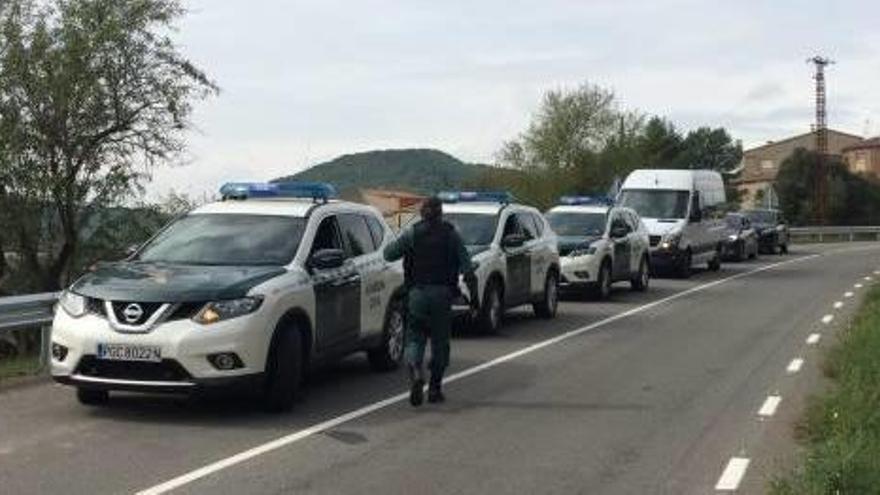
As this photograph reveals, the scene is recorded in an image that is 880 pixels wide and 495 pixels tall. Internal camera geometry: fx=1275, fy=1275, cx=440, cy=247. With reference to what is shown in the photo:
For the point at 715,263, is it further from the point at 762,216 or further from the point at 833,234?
the point at 833,234

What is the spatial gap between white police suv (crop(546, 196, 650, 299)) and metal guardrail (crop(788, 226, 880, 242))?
40.8 metres

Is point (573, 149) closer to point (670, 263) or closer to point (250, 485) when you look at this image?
point (670, 263)

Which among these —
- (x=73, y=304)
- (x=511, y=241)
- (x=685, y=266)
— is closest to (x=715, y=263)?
(x=685, y=266)

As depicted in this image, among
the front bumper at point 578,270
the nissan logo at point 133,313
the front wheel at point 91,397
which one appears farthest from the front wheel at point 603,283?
the nissan logo at point 133,313

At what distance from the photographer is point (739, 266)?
1431 inches

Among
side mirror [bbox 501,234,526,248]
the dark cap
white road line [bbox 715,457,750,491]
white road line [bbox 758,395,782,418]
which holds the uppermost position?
the dark cap

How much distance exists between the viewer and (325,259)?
10586 mm

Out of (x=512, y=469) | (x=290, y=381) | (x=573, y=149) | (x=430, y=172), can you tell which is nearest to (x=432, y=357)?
(x=290, y=381)

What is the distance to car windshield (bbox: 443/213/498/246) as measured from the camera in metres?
17.4

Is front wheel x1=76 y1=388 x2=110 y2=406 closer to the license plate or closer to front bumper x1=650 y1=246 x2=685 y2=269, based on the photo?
the license plate

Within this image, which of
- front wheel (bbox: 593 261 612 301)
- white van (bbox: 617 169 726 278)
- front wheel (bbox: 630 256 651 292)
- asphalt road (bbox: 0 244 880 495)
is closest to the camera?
asphalt road (bbox: 0 244 880 495)

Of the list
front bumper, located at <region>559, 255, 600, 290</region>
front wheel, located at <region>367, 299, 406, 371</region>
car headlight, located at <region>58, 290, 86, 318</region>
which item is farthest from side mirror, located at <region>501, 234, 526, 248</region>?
car headlight, located at <region>58, 290, 86, 318</region>

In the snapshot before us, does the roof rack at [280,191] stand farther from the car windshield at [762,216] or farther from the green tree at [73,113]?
the car windshield at [762,216]

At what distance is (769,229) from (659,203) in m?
14.8
